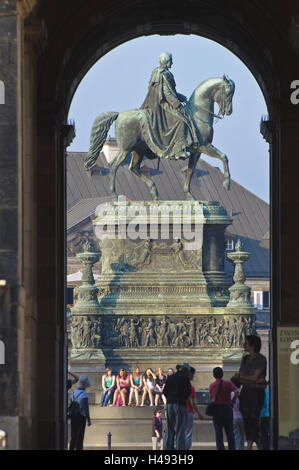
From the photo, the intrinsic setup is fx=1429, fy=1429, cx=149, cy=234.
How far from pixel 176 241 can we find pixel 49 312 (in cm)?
3446

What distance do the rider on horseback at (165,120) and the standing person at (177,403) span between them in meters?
34.0

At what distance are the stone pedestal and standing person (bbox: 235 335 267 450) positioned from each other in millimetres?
34666

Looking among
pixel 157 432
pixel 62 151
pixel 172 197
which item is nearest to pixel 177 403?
pixel 62 151

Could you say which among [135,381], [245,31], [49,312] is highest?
[245,31]

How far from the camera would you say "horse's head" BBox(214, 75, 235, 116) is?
193 feet

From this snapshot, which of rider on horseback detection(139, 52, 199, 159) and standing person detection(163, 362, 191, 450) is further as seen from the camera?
rider on horseback detection(139, 52, 199, 159)

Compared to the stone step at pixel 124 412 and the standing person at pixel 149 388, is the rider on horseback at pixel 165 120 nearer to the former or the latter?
the standing person at pixel 149 388

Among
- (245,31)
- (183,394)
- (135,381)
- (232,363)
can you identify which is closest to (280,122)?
(245,31)

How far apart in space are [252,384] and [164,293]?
36998mm

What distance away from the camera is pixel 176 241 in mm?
60281

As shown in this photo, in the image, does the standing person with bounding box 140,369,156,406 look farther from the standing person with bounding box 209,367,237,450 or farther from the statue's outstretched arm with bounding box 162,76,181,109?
the standing person with bounding box 209,367,237,450

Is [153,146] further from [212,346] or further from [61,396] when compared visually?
[61,396]

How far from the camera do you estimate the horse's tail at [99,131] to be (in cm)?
5884

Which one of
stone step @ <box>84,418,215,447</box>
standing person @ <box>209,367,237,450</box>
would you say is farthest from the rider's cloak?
standing person @ <box>209,367,237,450</box>
